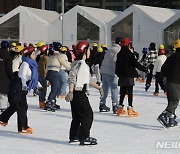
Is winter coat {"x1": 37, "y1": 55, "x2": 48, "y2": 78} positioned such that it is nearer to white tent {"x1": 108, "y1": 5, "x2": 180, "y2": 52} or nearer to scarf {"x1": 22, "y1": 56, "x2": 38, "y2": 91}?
scarf {"x1": 22, "y1": 56, "x2": 38, "y2": 91}

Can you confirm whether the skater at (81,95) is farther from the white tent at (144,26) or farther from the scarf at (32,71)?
the white tent at (144,26)

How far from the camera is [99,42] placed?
25.5 metres

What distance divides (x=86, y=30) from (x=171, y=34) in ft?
15.6

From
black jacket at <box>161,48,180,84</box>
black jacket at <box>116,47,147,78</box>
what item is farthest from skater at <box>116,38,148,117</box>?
black jacket at <box>161,48,180,84</box>

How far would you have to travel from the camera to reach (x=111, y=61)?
10281 millimetres

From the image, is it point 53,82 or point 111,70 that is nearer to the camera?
point 111,70

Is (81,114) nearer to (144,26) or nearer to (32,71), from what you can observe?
(32,71)

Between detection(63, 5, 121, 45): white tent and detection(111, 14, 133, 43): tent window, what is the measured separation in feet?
1.19

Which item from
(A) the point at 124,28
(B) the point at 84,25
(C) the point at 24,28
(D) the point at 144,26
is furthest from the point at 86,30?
(C) the point at 24,28

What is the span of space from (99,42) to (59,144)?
728 inches

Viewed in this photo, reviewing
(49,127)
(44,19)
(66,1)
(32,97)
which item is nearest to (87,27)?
(44,19)


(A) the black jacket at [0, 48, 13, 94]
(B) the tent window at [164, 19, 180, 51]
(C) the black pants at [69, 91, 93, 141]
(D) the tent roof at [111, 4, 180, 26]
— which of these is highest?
(D) the tent roof at [111, 4, 180, 26]

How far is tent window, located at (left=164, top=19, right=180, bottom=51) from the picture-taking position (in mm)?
23406

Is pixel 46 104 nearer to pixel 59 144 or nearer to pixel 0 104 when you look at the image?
pixel 0 104
